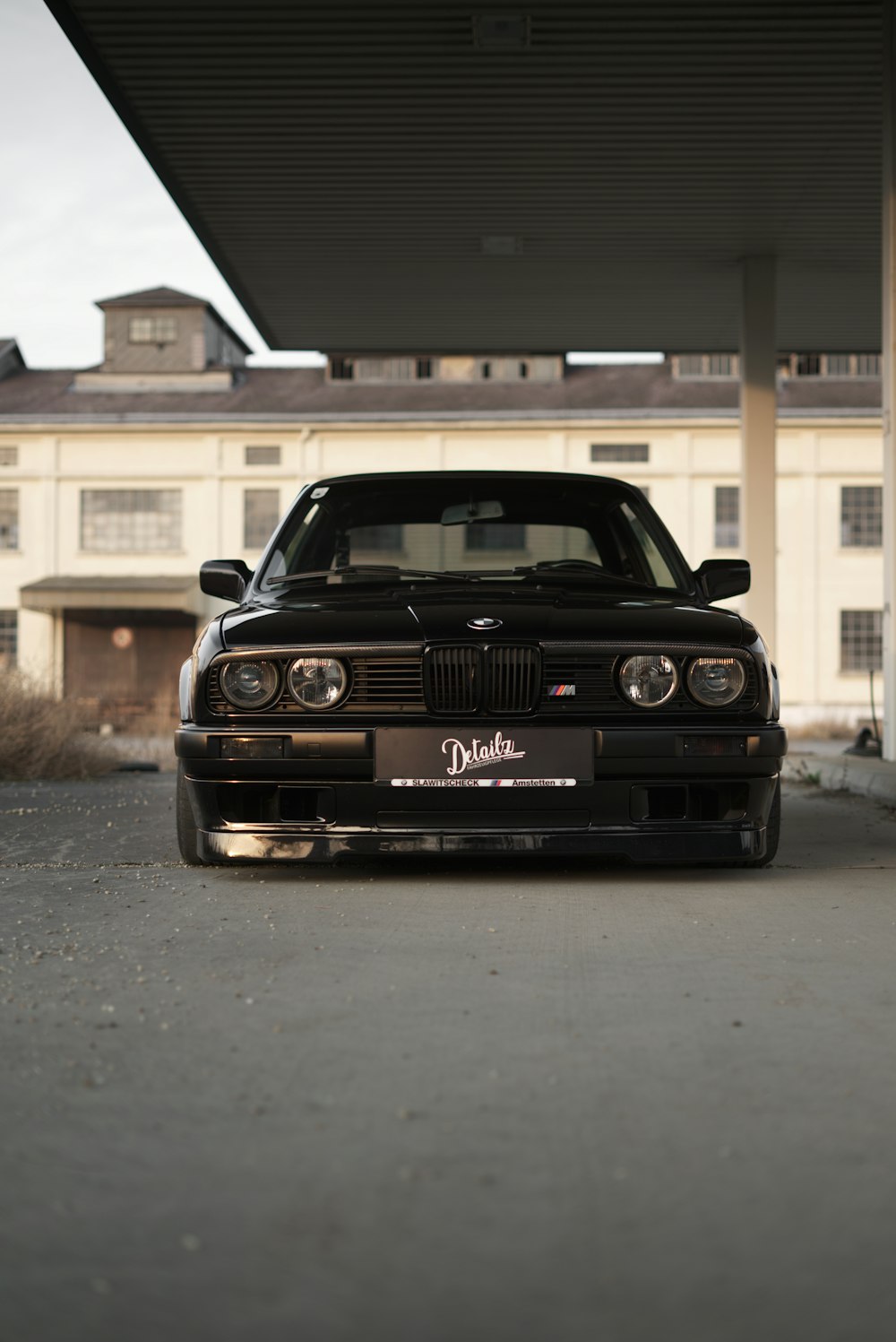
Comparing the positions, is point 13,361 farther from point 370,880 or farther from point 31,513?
point 370,880

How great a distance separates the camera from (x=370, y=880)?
4484mm

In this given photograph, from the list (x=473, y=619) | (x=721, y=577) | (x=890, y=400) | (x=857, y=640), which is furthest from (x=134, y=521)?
(x=473, y=619)

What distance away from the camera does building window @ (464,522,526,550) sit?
575 centimetres

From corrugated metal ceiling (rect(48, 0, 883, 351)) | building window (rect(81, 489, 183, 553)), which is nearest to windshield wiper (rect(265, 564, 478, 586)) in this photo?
corrugated metal ceiling (rect(48, 0, 883, 351))

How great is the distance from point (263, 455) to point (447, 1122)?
3300 centimetres

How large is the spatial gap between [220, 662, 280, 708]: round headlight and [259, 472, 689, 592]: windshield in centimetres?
129

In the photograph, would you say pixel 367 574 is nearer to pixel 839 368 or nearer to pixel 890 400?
pixel 890 400

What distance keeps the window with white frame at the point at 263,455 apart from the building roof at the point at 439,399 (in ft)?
2.21

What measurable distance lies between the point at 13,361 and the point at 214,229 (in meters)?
27.3

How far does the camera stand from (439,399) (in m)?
35.3

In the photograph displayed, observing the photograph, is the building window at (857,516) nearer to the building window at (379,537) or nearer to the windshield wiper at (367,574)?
the building window at (379,537)

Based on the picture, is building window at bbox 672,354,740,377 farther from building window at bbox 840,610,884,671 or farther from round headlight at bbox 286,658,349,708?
round headlight at bbox 286,658,349,708

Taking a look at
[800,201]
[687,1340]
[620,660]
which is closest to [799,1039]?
[687,1340]

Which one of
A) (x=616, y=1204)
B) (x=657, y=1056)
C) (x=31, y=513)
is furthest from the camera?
(x=31, y=513)
